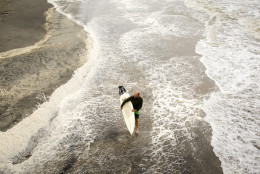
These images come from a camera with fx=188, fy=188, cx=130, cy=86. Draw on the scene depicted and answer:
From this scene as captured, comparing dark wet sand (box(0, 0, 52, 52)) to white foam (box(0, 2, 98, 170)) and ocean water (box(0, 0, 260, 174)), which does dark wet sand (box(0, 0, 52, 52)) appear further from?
white foam (box(0, 2, 98, 170))

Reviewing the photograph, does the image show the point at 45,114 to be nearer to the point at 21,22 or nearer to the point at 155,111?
the point at 155,111

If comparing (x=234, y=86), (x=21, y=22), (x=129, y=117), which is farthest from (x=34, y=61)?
(x=234, y=86)

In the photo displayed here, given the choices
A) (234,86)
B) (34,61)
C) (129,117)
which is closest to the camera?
(129,117)

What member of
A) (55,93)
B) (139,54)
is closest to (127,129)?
(55,93)

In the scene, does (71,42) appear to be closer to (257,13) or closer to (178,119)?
(178,119)

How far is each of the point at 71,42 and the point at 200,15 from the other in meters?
12.6

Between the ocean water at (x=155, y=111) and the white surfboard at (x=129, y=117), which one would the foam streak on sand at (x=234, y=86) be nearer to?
the ocean water at (x=155, y=111)

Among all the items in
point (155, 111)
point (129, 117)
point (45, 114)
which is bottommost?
point (155, 111)

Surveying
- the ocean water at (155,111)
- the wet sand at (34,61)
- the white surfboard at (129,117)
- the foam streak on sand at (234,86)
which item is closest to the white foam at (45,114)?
the ocean water at (155,111)

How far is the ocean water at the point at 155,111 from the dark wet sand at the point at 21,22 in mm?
3680

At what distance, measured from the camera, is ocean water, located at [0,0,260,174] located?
5.85 m

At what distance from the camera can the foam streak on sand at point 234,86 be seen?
6203mm

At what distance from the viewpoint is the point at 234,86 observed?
357 inches

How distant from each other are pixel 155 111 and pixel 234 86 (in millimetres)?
4335
